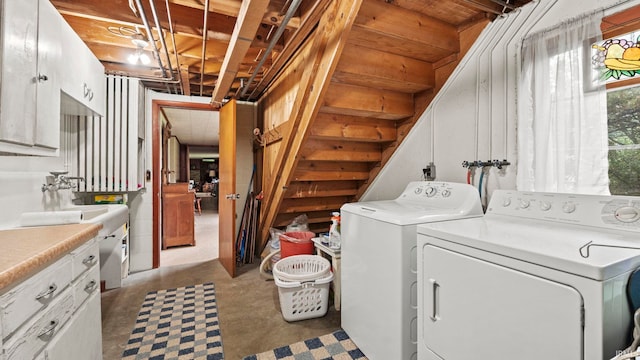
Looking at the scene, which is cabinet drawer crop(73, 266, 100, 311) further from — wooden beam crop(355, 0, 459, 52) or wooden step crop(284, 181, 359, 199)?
wooden beam crop(355, 0, 459, 52)

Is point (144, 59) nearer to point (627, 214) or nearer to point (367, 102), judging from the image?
point (367, 102)

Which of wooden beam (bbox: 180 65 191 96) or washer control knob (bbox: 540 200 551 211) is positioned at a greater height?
wooden beam (bbox: 180 65 191 96)

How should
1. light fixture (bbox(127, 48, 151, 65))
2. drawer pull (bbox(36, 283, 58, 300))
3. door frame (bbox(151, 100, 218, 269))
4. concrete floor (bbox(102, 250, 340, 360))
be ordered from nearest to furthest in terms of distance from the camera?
drawer pull (bbox(36, 283, 58, 300)) < concrete floor (bbox(102, 250, 340, 360)) < light fixture (bbox(127, 48, 151, 65)) < door frame (bbox(151, 100, 218, 269))

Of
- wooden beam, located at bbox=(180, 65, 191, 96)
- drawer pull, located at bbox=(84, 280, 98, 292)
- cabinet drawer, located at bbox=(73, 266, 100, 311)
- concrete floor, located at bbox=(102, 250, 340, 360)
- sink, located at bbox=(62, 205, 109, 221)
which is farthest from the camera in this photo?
wooden beam, located at bbox=(180, 65, 191, 96)

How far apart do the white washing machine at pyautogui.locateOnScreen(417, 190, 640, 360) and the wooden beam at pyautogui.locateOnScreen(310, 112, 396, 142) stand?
130 centimetres

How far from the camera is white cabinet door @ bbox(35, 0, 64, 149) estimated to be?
1.36 m

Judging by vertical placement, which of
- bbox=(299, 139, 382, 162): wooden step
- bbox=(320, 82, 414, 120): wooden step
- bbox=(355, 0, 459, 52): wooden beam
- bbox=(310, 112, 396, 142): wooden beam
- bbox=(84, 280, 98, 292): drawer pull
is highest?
bbox=(355, 0, 459, 52): wooden beam

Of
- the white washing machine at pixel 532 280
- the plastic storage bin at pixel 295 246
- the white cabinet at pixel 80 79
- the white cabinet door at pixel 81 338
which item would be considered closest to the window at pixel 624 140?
the white washing machine at pixel 532 280

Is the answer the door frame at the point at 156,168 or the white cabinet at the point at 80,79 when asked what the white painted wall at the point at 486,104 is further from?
the door frame at the point at 156,168

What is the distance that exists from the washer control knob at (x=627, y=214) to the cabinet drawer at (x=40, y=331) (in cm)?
212

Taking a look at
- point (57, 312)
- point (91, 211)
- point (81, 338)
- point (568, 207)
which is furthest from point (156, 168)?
point (568, 207)

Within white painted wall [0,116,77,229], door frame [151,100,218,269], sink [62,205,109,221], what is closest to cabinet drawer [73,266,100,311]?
white painted wall [0,116,77,229]

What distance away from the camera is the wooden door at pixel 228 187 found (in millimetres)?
3027

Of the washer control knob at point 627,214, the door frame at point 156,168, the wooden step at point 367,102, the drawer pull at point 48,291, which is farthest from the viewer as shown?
the door frame at point 156,168
